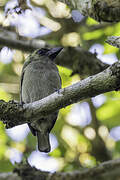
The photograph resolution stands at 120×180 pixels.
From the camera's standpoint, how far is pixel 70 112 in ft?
20.0

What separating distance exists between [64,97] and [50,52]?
→ 2.64 meters

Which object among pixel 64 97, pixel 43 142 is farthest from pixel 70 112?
pixel 64 97

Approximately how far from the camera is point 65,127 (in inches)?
245

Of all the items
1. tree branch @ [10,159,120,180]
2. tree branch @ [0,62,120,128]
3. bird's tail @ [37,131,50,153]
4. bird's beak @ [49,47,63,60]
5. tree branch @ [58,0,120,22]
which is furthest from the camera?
Answer: bird's tail @ [37,131,50,153]

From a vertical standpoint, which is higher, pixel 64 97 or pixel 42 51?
pixel 64 97

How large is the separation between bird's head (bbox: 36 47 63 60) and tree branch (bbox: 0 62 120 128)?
2.17 m

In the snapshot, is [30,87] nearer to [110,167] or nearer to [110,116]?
[110,116]

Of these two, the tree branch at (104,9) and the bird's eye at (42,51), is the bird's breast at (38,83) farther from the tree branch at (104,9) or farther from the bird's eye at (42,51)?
the tree branch at (104,9)

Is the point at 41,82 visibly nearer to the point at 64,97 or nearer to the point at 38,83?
the point at 38,83

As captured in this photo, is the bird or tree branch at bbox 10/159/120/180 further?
the bird

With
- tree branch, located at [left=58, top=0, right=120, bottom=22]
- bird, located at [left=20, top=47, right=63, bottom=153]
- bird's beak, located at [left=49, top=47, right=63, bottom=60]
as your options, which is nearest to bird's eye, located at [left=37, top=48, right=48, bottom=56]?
bird, located at [left=20, top=47, right=63, bottom=153]

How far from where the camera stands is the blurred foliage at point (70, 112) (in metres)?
5.68

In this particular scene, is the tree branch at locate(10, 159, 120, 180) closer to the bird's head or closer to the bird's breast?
the bird's breast

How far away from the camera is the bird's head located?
5.75 m
